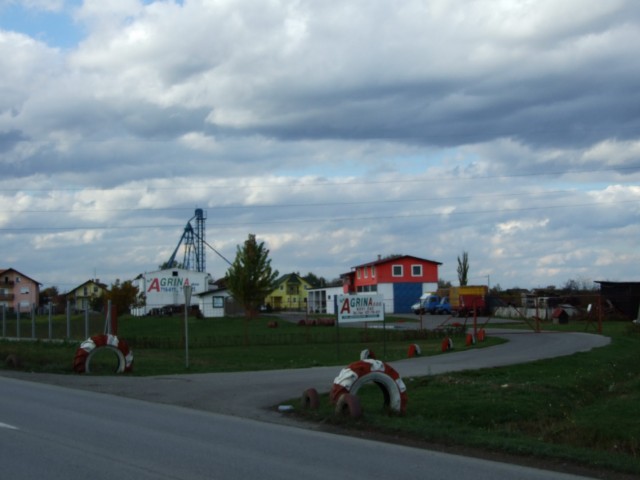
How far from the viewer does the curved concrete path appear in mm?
16438

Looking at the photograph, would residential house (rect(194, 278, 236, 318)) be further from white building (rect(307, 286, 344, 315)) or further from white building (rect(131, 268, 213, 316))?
white building (rect(307, 286, 344, 315))

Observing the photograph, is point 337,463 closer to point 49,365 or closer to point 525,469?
point 525,469

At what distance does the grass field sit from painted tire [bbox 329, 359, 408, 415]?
1.04 feet

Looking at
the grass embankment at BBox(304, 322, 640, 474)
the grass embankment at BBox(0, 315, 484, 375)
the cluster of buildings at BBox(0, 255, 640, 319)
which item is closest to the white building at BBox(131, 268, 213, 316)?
the cluster of buildings at BBox(0, 255, 640, 319)

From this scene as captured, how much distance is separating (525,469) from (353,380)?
15.2 ft

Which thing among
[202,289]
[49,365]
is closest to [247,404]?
[49,365]

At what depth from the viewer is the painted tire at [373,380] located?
14195 millimetres

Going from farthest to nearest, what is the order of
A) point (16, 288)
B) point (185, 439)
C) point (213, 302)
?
point (16, 288)
point (213, 302)
point (185, 439)

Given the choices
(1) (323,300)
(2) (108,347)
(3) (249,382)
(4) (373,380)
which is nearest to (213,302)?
(1) (323,300)

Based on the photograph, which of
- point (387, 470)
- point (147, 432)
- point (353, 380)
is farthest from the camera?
point (353, 380)

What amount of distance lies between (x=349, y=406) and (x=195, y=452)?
3.74 meters

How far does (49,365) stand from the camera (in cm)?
2548

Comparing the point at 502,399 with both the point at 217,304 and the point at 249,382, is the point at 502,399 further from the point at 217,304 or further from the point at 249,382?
the point at 217,304

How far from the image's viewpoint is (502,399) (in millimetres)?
16281
